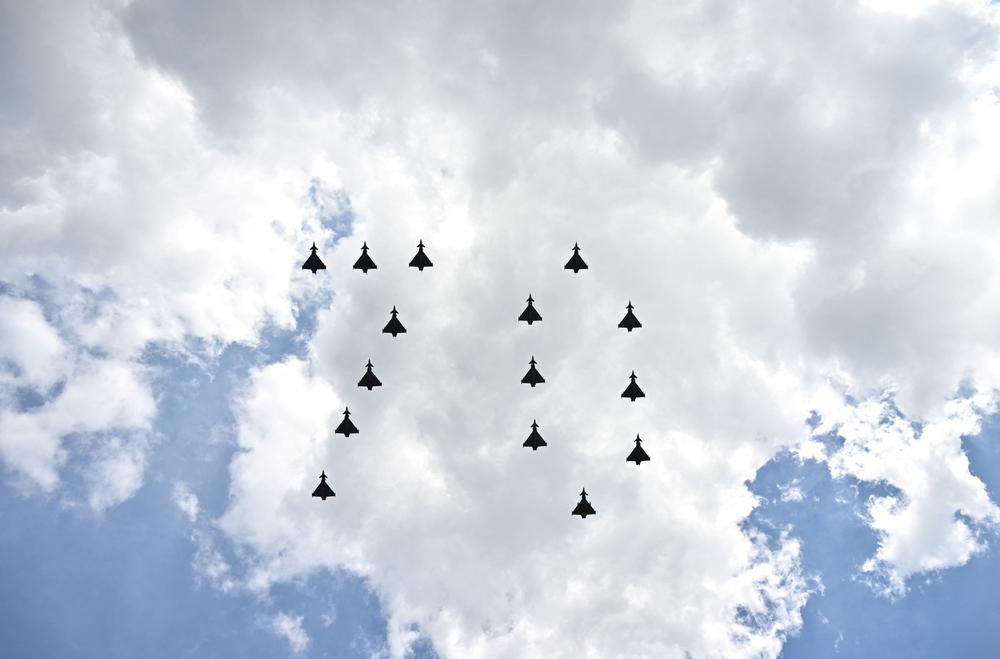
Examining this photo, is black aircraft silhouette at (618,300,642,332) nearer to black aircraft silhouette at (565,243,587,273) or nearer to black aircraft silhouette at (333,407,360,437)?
black aircraft silhouette at (565,243,587,273)

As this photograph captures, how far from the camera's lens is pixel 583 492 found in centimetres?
7638

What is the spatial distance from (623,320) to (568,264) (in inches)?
291

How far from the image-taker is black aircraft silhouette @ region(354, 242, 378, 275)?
256ft

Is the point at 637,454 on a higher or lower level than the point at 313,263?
lower

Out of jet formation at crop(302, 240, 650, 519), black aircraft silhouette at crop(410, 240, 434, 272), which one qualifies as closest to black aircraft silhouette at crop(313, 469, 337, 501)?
jet formation at crop(302, 240, 650, 519)

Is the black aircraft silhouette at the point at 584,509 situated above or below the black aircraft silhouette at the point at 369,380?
below

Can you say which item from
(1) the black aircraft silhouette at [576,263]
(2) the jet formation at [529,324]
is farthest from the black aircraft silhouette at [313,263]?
(1) the black aircraft silhouette at [576,263]

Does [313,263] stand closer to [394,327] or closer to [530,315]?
[394,327]

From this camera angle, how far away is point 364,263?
257 ft

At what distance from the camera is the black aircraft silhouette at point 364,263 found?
7812cm

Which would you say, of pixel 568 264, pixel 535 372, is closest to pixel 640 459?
pixel 535 372

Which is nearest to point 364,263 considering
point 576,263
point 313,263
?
point 313,263

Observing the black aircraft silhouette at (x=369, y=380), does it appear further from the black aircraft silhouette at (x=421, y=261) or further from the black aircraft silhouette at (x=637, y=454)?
the black aircraft silhouette at (x=637, y=454)

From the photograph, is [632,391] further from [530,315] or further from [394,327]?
[394,327]
